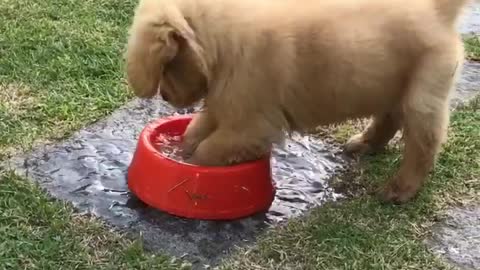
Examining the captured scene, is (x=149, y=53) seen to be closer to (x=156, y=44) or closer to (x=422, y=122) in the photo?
(x=156, y=44)

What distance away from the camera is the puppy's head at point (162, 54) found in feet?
9.89

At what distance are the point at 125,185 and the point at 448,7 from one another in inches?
57.7

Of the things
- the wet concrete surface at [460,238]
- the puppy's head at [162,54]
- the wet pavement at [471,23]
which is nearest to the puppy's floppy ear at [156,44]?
the puppy's head at [162,54]

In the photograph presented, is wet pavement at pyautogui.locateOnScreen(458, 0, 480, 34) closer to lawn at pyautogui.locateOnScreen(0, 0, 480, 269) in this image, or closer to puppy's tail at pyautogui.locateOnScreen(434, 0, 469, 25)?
lawn at pyautogui.locateOnScreen(0, 0, 480, 269)

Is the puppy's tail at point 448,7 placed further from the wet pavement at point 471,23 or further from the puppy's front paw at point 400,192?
the wet pavement at point 471,23

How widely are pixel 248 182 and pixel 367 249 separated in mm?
515

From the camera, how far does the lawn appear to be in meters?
3.04

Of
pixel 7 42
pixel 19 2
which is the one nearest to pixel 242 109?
pixel 7 42

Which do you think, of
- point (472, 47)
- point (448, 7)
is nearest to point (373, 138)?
point (448, 7)

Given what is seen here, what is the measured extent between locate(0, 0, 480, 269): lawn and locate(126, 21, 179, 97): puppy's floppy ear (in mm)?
558

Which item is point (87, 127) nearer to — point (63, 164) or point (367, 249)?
point (63, 164)

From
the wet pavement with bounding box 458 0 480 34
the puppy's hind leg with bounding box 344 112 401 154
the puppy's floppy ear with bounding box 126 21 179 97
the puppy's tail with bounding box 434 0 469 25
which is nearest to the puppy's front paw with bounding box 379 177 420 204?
the puppy's hind leg with bounding box 344 112 401 154

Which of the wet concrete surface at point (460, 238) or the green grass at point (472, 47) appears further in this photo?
the green grass at point (472, 47)

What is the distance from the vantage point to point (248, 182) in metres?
3.27
